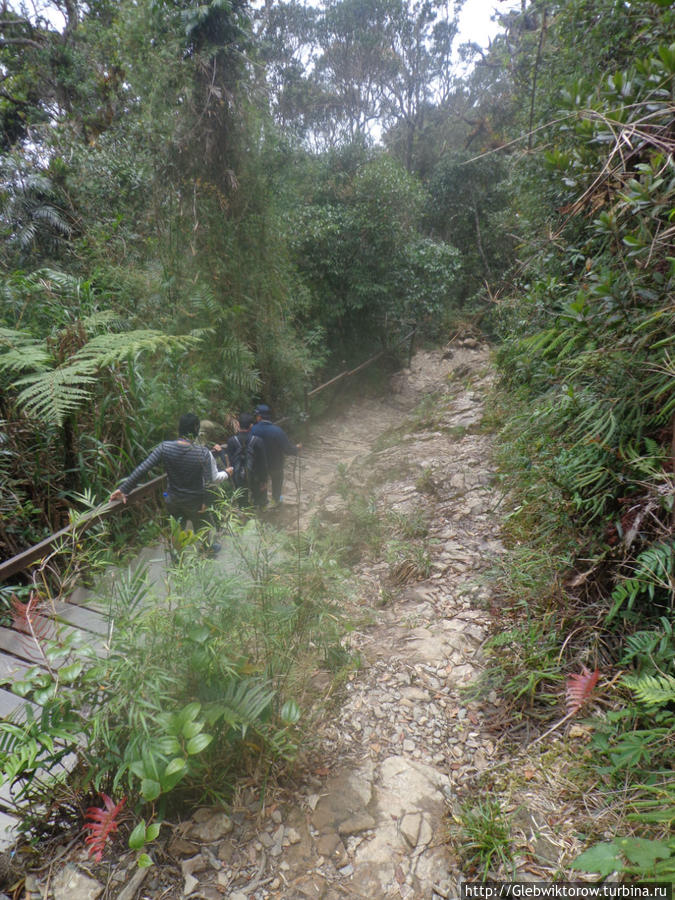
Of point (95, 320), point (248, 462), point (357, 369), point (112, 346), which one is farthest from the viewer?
point (357, 369)

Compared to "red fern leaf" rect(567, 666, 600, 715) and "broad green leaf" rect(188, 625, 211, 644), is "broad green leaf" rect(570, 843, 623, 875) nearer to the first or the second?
"red fern leaf" rect(567, 666, 600, 715)

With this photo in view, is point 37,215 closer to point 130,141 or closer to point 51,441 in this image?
point 130,141

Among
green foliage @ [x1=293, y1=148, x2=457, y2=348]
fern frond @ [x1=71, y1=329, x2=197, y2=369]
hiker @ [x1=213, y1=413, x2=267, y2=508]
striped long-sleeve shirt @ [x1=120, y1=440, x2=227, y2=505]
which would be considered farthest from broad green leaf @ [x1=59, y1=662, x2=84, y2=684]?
green foliage @ [x1=293, y1=148, x2=457, y2=348]

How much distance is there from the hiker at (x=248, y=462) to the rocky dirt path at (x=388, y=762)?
1.71 m

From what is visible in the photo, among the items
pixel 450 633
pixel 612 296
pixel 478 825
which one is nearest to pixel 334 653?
pixel 450 633

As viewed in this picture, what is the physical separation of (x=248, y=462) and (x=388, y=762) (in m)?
3.87

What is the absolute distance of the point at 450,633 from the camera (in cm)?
312

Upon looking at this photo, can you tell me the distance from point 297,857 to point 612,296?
286cm

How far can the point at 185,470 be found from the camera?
14.2 ft

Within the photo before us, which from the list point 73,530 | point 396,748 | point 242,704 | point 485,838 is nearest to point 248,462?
point 73,530

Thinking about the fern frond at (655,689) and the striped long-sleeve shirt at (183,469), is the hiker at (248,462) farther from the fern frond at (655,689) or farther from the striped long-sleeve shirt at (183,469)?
the fern frond at (655,689)

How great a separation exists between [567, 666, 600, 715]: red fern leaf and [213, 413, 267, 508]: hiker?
391 centimetres

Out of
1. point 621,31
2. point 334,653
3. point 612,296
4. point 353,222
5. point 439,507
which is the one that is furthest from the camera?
point 353,222

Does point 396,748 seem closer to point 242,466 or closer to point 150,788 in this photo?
point 150,788
